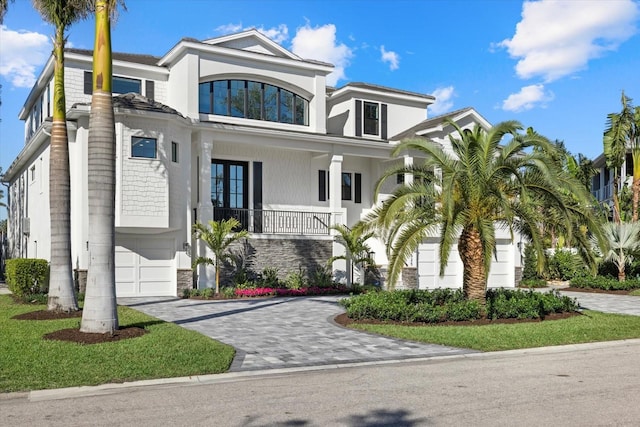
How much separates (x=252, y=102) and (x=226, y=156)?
236cm

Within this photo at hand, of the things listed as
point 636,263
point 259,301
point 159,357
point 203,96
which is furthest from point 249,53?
point 636,263

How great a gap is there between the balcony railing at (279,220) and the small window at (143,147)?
3.82 metres

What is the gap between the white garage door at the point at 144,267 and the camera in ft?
67.7

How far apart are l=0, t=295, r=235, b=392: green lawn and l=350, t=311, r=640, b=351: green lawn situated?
3978mm

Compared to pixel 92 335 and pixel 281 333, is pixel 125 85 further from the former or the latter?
pixel 92 335

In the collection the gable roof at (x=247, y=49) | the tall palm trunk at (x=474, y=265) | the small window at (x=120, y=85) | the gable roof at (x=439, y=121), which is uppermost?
the gable roof at (x=247, y=49)

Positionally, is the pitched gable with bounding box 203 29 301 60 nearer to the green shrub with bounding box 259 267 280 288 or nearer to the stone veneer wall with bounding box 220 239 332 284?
the stone veneer wall with bounding box 220 239 332 284

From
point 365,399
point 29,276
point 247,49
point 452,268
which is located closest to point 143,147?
point 29,276

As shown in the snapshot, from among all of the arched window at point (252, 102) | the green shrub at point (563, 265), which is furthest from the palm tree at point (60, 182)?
the green shrub at point (563, 265)

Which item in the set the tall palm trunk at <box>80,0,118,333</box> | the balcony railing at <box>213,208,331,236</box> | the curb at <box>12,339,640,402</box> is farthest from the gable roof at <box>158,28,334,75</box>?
the curb at <box>12,339,640,402</box>

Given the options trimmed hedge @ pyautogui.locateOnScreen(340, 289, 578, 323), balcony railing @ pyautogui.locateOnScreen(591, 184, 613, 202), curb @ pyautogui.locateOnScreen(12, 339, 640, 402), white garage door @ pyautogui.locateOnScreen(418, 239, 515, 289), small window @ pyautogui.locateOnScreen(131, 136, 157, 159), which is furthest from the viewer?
balcony railing @ pyautogui.locateOnScreen(591, 184, 613, 202)

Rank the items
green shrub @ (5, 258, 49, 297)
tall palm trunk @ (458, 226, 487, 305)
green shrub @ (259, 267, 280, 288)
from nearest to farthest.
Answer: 1. tall palm trunk @ (458, 226, 487, 305)
2. green shrub @ (5, 258, 49, 297)
3. green shrub @ (259, 267, 280, 288)

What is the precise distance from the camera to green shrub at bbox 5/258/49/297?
18031mm

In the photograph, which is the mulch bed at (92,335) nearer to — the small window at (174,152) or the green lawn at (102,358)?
the green lawn at (102,358)
